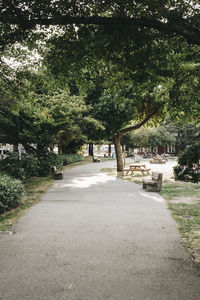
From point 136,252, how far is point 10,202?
5.29 metres

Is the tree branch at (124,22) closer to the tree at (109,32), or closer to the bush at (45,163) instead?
the tree at (109,32)

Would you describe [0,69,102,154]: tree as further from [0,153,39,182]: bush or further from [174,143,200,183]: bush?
[174,143,200,183]: bush

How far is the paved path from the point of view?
3660 millimetres

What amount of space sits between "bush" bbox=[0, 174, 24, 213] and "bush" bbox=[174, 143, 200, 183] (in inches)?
224

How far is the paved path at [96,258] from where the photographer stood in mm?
3660

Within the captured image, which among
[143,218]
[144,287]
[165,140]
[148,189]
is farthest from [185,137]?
[144,287]

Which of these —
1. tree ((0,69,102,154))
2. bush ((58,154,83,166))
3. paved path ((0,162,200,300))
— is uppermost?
tree ((0,69,102,154))

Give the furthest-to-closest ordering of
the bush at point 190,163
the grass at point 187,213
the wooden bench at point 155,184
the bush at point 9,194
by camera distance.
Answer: the wooden bench at point 155,184 → the bush at point 9,194 → the bush at point 190,163 → the grass at point 187,213

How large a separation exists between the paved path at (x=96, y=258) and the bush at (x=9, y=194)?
37.6 inches

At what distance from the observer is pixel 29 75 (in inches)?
296

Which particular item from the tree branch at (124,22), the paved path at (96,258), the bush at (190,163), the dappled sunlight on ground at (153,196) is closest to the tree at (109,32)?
the tree branch at (124,22)

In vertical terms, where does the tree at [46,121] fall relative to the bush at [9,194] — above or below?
above

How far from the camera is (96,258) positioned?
188 inches

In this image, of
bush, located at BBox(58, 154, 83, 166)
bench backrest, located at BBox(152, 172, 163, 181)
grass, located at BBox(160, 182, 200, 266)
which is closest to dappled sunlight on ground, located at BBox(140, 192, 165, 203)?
grass, located at BBox(160, 182, 200, 266)
